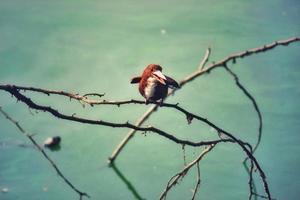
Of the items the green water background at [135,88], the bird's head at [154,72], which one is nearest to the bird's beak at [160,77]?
the bird's head at [154,72]

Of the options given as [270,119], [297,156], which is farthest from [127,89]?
[297,156]

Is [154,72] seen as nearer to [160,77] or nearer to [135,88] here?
[160,77]

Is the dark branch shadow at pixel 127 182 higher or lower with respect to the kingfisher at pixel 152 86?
lower

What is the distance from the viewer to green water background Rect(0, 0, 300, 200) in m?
2.70

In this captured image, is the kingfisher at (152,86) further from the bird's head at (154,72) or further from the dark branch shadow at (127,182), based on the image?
the dark branch shadow at (127,182)

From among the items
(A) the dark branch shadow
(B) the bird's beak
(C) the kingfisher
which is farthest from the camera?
(A) the dark branch shadow

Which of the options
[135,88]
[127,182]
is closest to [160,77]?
[127,182]

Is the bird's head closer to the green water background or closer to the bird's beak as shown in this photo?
the bird's beak

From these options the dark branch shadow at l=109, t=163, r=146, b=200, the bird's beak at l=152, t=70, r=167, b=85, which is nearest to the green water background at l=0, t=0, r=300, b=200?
the dark branch shadow at l=109, t=163, r=146, b=200

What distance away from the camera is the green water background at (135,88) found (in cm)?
270

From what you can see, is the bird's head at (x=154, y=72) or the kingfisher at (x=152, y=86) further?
the kingfisher at (x=152, y=86)

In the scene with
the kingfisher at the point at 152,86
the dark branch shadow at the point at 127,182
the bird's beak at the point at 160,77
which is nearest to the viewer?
the bird's beak at the point at 160,77

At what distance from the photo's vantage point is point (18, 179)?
8.91ft

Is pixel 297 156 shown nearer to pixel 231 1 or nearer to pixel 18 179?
pixel 18 179
